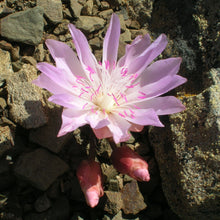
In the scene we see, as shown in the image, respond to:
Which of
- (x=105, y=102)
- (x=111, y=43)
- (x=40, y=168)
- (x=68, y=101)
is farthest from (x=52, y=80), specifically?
(x=40, y=168)

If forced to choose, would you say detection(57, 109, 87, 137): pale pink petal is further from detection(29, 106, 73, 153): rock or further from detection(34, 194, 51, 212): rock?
detection(34, 194, 51, 212): rock

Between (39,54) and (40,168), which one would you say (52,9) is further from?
(40,168)

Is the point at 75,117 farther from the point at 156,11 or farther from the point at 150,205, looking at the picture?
the point at 156,11

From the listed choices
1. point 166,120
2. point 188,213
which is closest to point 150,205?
point 188,213

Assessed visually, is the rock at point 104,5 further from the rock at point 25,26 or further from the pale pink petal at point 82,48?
the pale pink petal at point 82,48

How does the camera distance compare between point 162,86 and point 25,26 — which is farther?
point 25,26

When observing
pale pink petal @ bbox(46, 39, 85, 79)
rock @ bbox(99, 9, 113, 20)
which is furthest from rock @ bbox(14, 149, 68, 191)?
rock @ bbox(99, 9, 113, 20)
